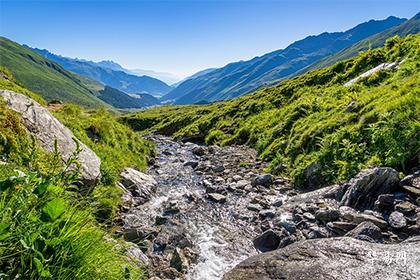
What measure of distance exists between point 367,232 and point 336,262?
2.67m

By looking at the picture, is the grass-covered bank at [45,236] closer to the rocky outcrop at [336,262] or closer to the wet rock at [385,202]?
the rocky outcrop at [336,262]

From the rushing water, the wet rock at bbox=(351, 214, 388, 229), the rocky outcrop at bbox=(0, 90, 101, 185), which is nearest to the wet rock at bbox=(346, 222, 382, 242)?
the wet rock at bbox=(351, 214, 388, 229)

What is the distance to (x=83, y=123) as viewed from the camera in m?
18.6

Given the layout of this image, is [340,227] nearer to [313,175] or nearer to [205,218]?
[205,218]

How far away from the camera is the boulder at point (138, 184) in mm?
14742

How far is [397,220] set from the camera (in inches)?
341

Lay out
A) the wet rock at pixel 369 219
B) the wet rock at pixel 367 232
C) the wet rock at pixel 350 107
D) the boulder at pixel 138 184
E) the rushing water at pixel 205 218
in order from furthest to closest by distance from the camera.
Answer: the wet rock at pixel 350 107 → the boulder at pixel 138 184 → the rushing water at pixel 205 218 → the wet rock at pixel 369 219 → the wet rock at pixel 367 232

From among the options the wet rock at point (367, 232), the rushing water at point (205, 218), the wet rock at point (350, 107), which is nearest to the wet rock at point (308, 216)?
the rushing water at point (205, 218)

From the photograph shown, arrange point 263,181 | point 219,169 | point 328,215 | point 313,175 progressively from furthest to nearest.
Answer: point 219,169 → point 263,181 → point 313,175 → point 328,215

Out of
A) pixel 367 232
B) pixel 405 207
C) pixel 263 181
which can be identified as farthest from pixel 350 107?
pixel 367 232

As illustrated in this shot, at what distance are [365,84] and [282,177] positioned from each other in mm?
11965

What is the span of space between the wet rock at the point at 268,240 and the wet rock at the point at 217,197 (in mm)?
4370

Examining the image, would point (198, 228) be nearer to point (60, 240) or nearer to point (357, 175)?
point (357, 175)

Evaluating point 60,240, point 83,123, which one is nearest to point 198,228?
point 60,240
